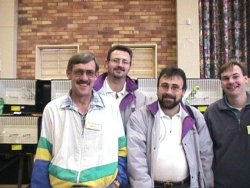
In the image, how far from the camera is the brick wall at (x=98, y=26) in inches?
211

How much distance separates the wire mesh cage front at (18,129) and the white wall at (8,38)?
9.07ft

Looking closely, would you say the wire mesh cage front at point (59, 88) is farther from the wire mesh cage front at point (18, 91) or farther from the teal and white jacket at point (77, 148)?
the teal and white jacket at point (77, 148)

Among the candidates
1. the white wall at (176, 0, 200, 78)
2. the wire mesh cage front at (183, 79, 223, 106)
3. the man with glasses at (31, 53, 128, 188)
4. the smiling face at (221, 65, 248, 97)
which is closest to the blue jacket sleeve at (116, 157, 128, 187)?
the man with glasses at (31, 53, 128, 188)

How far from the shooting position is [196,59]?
16.6 feet

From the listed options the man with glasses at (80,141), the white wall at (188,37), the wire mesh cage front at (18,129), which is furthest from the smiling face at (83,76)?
the white wall at (188,37)

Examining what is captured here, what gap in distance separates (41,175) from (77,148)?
253 mm

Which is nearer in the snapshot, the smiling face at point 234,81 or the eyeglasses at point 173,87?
the eyeglasses at point 173,87

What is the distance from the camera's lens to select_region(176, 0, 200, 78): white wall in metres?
5.07

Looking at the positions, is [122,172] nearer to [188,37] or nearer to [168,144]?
[168,144]

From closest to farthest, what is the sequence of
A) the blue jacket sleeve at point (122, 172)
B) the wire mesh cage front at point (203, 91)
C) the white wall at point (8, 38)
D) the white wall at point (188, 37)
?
the blue jacket sleeve at point (122, 172) < the wire mesh cage front at point (203, 91) < the white wall at point (188, 37) < the white wall at point (8, 38)

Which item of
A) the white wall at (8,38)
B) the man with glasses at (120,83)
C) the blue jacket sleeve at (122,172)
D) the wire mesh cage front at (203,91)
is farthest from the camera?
the white wall at (8,38)

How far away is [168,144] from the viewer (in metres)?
1.83

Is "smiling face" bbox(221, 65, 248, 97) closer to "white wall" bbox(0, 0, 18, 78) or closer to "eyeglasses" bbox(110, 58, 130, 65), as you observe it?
"eyeglasses" bbox(110, 58, 130, 65)

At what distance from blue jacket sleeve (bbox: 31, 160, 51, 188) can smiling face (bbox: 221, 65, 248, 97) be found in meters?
1.26
